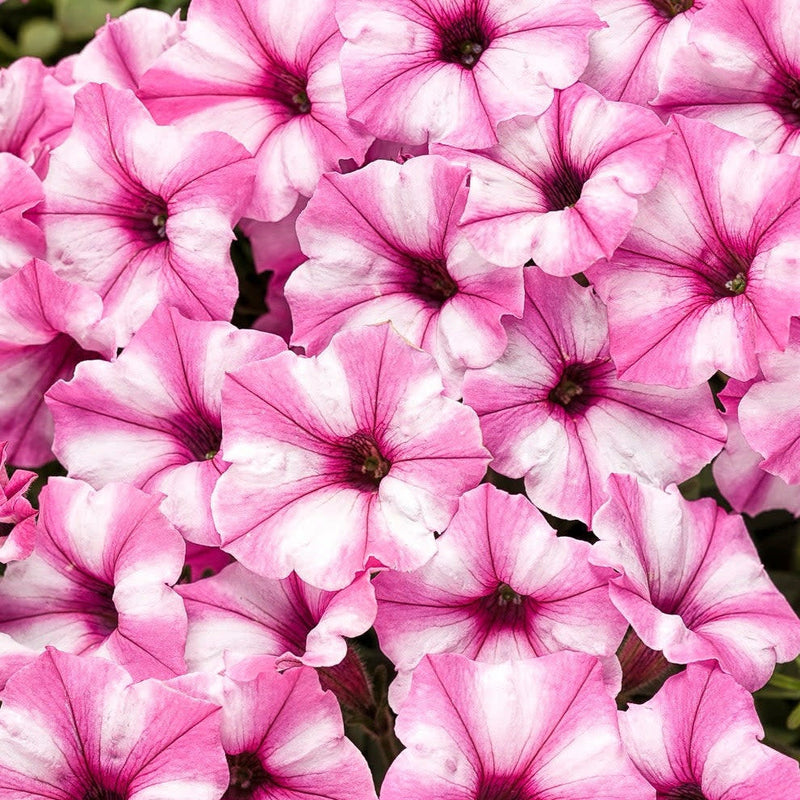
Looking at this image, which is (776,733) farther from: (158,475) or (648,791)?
(158,475)

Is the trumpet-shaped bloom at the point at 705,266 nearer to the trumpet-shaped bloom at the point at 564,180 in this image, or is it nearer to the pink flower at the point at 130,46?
the trumpet-shaped bloom at the point at 564,180

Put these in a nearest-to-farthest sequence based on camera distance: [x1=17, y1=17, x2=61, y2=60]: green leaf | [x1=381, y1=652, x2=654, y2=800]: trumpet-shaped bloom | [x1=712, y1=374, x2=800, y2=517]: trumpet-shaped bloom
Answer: [x1=381, y1=652, x2=654, y2=800]: trumpet-shaped bloom
[x1=712, y1=374, x2=800, y2=517]: trumpet-shaped bloom
[x1=17, y1=17, x2=61, y2=60]: green leaf

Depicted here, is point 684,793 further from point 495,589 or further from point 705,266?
point 705,266

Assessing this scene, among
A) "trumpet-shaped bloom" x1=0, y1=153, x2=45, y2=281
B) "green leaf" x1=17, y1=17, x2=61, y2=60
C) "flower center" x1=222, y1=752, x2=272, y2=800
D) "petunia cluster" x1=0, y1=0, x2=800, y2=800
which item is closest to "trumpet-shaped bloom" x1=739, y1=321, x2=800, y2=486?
"petunia cluster" x1=0, y1=0, x2=800, y2=800

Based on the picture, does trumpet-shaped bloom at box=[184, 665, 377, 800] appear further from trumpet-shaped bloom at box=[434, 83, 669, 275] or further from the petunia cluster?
trumpet-shaped bloom at box=[434, 83, 669, 275]

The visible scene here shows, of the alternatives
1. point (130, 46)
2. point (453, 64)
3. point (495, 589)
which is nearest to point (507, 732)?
point (495, 589)

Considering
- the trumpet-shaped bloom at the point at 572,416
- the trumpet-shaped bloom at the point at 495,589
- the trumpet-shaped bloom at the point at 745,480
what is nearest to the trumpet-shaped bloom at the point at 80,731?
the trumpet-shaped bloom at the point at 495,589

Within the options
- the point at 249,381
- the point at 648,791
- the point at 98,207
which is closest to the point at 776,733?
the point at 648,791

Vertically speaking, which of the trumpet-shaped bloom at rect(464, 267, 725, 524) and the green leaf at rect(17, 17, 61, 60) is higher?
the green leaf at rect(17, 17, 61, 60)
